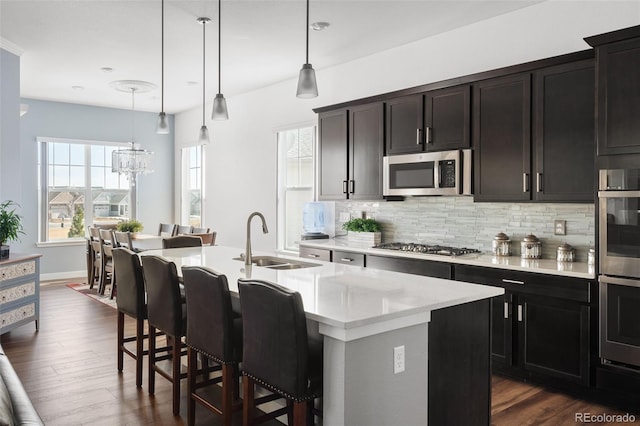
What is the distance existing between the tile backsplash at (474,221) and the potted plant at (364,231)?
14 cm

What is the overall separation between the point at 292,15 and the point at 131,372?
324 centimetres

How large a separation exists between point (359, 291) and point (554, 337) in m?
1.72

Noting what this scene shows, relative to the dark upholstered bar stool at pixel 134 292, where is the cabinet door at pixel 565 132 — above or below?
above

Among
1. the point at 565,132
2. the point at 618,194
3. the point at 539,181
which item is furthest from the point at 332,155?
the point at 618,194

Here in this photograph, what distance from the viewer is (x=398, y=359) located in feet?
7.02

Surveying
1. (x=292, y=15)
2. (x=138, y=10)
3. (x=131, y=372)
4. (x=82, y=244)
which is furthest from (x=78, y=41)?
(x=82, y=244)

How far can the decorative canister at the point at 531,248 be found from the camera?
3.86 metres

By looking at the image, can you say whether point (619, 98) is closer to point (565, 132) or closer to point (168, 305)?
point (565, 132)

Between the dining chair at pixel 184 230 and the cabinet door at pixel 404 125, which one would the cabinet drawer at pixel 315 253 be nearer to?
the cabinet door at pixel 404 125

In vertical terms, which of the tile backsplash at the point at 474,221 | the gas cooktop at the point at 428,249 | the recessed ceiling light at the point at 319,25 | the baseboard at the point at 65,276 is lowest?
the baseboard at the point at 65,276

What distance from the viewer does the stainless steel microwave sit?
414cm

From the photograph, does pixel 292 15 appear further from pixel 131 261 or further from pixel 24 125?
pixel 24 125

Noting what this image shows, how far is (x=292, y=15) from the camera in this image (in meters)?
4.16

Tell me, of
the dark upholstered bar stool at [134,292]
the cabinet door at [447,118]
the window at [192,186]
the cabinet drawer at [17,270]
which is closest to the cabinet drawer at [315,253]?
the cabinet door at [447,118]
